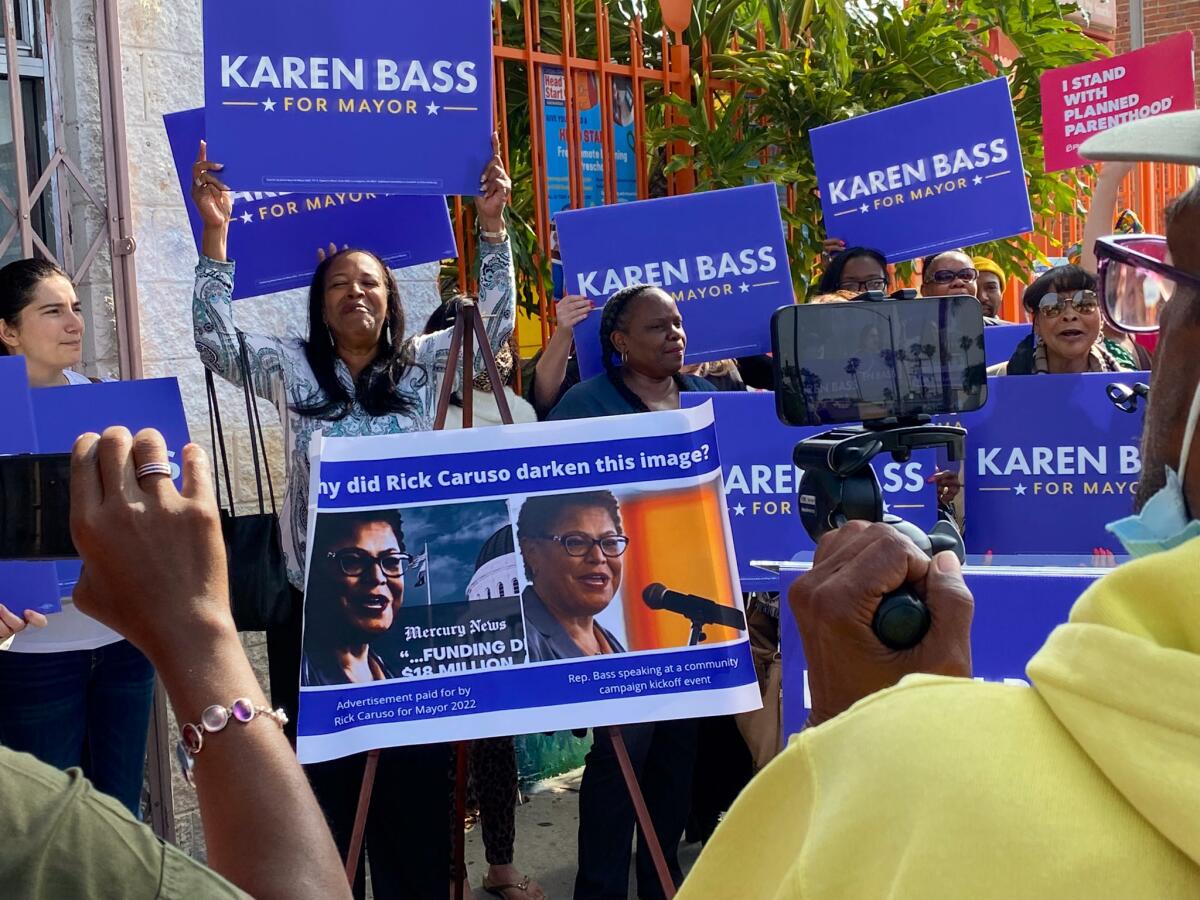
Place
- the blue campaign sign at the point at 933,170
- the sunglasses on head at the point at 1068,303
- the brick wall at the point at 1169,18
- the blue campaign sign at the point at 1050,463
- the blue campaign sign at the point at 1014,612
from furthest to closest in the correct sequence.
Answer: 1. the brick wall at the point at 1169,18
2. the blue campaign sign at the point at 933,170
3. the sunglasses on head at the point at 1068,303
4. the blue campaign sign at the point at 1050,463
5. the blue campaign sign at the point at 1014,612

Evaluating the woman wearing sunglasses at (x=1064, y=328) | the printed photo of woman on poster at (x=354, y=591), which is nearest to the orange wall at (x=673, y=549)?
the printed photo of woman on poster at (x=354, y=591)

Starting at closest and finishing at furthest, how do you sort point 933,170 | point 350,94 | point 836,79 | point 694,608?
point 694,608 < point 350,94 < point 933,170 < point 836,79

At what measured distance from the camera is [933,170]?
19.0 ft

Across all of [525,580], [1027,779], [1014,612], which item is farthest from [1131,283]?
[525,580]

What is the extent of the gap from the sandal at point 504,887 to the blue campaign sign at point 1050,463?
5.97 ft

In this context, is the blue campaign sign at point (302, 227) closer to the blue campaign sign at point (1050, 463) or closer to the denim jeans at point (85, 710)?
the denim jeans at point (85, 710)

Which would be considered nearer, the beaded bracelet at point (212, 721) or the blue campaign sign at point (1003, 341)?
the beaded bracelet at point (212, 721)

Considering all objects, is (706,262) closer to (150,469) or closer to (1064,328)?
(1064,328)

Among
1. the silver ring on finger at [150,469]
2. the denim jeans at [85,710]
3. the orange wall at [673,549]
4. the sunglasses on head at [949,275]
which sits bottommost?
the denim jeans at [85,710]

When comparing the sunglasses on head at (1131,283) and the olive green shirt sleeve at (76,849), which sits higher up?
the sunglasses on head at (1131,283)

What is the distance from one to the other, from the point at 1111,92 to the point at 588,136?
304 centimetres

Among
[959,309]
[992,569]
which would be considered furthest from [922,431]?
[992,569]

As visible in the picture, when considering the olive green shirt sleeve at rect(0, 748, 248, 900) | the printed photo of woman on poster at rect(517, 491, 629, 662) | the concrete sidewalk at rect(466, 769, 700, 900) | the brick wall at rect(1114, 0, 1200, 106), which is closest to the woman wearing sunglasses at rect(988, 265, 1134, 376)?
the concrete sidewalk at rect(466, 769, 700, 900)

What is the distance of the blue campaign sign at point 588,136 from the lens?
5.95m
